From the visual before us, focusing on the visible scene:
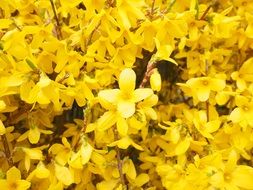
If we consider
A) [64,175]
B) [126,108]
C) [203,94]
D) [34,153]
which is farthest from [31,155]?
[203,94]

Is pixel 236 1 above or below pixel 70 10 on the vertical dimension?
below

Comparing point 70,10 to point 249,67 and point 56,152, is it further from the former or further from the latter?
point 249,67

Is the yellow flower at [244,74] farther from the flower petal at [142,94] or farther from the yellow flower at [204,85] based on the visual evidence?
the flower petal at [142,94]

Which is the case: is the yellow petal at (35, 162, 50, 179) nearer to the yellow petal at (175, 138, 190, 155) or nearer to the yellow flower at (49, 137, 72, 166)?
the yellow flower at (49, 137, 72, 166)

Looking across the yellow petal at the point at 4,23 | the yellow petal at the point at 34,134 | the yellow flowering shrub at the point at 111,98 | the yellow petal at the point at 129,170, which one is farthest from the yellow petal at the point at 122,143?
the yellow petal at the point at 4,23

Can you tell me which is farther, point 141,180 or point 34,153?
point 141,180

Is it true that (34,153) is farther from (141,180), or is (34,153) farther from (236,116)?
(236,116)

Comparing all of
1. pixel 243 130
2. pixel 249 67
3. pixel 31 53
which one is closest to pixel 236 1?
pixel 249 67
